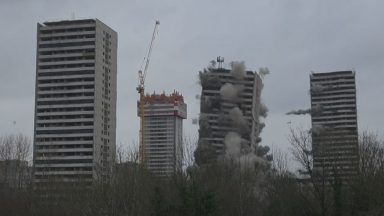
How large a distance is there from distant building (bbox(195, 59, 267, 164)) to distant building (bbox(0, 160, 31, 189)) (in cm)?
2656

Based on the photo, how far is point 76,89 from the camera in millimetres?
101188

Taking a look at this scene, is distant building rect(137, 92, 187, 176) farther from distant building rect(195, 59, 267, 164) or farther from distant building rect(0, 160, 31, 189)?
distant building rect(0, 160, 31, 189)

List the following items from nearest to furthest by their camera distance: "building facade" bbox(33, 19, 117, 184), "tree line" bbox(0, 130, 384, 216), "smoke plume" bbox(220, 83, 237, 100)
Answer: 1. "tree line" bbox(0, 130, 384, 216)
2. "smoke plume" bbox(220, 83, 237, 100)
3. "building facade" bbox(33, 19, 117, 184)

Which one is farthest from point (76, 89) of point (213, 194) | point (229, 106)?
point (213, 194)

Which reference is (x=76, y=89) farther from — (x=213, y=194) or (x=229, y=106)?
(x=213, y=194)

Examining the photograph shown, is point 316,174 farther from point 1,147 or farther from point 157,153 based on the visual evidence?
point 157,153

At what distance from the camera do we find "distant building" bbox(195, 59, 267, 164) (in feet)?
266

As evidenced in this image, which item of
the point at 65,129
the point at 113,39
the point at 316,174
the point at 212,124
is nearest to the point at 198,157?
the point at 316,174

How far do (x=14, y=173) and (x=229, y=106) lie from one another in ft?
115

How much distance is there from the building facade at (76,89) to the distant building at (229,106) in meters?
18.7

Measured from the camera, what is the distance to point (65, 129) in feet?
327

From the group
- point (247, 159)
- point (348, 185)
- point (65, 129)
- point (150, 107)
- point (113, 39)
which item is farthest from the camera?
point (150, 107)

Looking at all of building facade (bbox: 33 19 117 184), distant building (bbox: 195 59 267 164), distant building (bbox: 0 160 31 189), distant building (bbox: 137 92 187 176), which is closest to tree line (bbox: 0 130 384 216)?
distant building (bbox: 0 160 31 189)

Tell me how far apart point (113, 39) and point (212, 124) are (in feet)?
110
